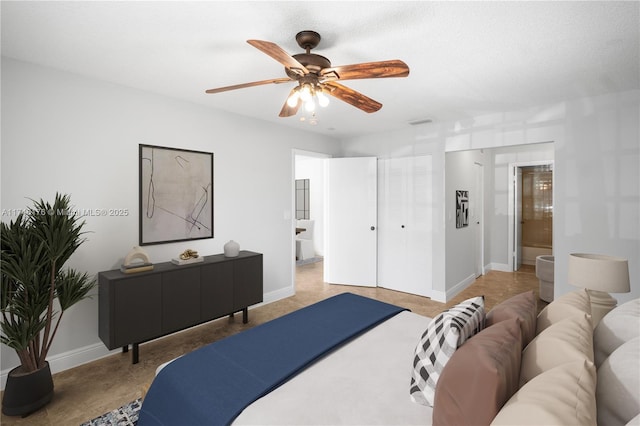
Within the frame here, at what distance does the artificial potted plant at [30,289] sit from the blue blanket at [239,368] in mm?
1187

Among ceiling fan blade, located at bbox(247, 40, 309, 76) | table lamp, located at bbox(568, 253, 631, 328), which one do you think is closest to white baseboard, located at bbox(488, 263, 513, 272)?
table lamp, located at bbox(568, 253, 631, 328)

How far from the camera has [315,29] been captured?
6.44ft

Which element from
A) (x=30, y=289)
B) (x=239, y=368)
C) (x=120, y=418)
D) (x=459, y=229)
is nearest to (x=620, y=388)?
(x=239, y=368)

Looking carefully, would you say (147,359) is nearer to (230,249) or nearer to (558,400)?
(230,249)

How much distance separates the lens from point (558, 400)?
81 centimetres

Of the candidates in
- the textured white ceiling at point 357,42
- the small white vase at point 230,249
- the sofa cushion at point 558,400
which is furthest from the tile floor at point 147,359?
the textured white ceiling at point 357,42

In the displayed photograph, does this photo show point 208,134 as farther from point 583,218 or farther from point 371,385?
point 583,218

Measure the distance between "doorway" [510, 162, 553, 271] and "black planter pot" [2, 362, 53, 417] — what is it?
6.83m

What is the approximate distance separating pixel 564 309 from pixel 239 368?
5.24ft

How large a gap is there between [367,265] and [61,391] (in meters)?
3.82

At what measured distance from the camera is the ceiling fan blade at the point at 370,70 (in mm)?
A: 1764

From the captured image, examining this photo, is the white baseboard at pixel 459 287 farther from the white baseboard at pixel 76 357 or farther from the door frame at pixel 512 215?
the white baseboard at pixel 76 357

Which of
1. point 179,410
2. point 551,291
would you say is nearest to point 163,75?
point 179,410

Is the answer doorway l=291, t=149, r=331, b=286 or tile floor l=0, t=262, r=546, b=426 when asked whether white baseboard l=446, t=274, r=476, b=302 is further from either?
doorway l=291, t=149, r=331, b=286
